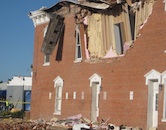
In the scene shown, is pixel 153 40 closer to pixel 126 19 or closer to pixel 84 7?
pixel 126 19

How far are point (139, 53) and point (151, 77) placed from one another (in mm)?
1720

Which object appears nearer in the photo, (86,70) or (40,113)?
(86,70)

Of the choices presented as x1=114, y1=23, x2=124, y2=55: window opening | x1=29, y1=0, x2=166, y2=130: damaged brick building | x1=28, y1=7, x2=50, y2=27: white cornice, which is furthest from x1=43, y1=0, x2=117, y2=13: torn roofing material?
x1=28, y1=7, x2=50, y2=27: white cornice

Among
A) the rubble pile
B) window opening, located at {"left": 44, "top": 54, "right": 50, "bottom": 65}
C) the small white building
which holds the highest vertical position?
window opening, located at {"left": 44, "top": 54, "right": 50, "bottom": 65}

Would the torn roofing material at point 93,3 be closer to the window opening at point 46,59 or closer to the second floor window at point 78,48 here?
the second floor window at point 78,48

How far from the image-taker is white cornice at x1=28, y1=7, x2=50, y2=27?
32.8 metres

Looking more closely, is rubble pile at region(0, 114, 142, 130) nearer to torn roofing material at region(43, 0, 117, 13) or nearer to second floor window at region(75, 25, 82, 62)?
second floor window at region(75, 25, 82, 62)

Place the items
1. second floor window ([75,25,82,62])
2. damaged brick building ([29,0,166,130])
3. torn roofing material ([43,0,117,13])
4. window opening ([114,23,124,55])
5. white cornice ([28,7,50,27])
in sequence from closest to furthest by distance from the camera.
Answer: damaged brick building ([29,0,166,130]) < window opening ([114,23,124,55]) < torn roofing material ([43,0,117,13]) < second floor window ([75,25,82,62]) < white cornice ([28,7,50,27])

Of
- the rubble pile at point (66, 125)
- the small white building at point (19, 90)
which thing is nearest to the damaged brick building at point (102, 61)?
the rubble pile at point (66, 125)

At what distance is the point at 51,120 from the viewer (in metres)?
30.5

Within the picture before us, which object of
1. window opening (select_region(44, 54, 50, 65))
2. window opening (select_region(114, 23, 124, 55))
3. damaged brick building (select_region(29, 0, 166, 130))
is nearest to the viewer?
damaged brick building (select_region(29, 0, 166, 130))

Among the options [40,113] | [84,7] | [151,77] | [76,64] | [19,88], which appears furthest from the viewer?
[19,88]

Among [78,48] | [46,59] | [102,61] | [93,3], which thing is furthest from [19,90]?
[102,61]

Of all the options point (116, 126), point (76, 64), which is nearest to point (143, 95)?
point (116, 126)
